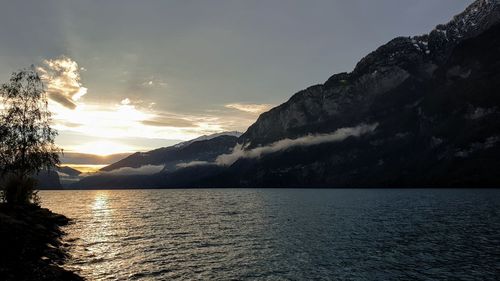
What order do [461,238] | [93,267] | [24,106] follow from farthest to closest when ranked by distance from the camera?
[24,106] < [461,238] < [93,267]

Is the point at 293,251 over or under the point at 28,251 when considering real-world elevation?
under

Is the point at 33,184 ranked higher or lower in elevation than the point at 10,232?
higher

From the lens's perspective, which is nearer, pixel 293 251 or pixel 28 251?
pixel 28 251

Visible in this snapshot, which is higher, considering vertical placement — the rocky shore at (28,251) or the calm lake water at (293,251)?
the rocky shore at (28,251)

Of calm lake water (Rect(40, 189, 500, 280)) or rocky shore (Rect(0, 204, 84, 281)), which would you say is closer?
rocky shore (Rect(0, 204, 84, 281))

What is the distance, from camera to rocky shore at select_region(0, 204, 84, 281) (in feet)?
97.2

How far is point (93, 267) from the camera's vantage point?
4112 centimetres

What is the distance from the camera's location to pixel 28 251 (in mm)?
38781

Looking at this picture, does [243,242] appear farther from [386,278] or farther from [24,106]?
[24,106]

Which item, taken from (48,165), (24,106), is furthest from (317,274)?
(24,106)

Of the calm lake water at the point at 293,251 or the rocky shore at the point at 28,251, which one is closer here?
the rocky shore at the point at 28,251

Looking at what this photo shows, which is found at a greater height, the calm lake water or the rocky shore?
the rocky shore

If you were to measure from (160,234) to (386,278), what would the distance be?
42637 mm

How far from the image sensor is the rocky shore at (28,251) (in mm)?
29625
